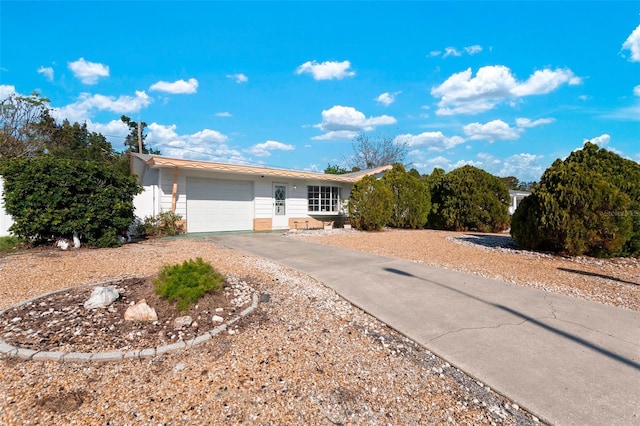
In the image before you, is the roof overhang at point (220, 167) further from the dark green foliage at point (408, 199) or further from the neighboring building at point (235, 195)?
the dark green foliage at point (408, 199)

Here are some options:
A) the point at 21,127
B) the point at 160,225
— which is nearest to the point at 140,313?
the point at 160,225

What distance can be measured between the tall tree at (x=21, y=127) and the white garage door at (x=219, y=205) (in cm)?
1407

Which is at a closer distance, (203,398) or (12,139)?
(203,398)

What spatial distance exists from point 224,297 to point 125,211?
5.91 metres

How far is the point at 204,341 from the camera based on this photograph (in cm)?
283

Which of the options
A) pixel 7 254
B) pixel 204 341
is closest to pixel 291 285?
pixel 204 341

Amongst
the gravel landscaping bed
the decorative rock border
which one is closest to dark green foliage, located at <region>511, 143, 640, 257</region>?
the gravel landscaping bed

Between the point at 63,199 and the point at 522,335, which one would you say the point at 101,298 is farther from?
the point at 63,199

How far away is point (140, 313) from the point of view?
3.17 m

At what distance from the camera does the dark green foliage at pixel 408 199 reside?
45.7ft

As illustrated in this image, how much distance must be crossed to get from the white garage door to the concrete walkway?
7.67m

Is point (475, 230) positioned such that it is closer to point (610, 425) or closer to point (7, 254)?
point (610, 425)

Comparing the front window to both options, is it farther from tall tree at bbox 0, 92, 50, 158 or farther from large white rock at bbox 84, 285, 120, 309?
tall tree at bbox 0, 92, 50, 158

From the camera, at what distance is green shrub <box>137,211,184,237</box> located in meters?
10.1
